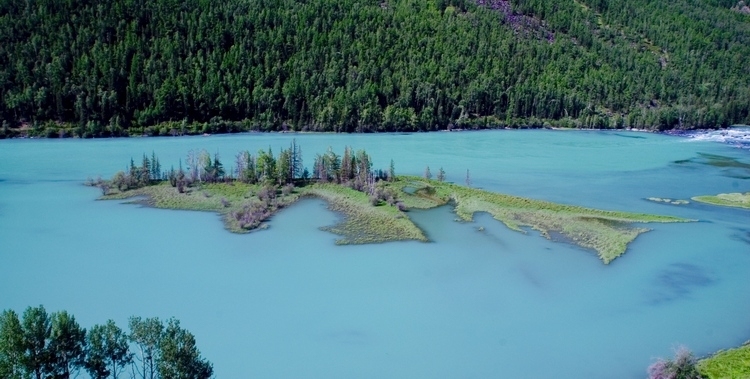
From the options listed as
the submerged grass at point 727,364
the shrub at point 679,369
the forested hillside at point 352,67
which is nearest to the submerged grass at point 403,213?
the submerged grass at point 727,364

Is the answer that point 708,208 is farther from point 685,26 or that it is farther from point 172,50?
Result: point 685,26

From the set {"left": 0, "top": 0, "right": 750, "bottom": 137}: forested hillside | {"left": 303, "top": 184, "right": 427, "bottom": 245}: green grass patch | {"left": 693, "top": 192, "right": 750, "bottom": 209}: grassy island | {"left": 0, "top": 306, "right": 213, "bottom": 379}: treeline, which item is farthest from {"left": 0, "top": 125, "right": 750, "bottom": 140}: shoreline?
{"left": 0, "top": 306, "right": 213, "bottom": 379}: treeline

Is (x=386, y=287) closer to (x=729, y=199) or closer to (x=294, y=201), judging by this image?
(x=294, y=201)

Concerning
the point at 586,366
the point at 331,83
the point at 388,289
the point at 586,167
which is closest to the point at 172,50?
the point at 331,83

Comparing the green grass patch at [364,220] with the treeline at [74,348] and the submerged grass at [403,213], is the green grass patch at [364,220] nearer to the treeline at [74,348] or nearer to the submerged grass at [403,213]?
the submerged grass at [403,213]

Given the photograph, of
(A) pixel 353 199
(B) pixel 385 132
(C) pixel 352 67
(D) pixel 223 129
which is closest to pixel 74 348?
(A) pixel 353 199

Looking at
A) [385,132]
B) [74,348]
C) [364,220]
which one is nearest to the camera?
[74,348]
